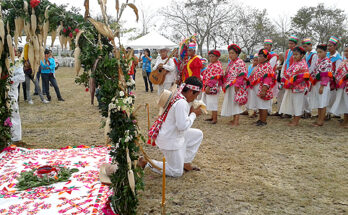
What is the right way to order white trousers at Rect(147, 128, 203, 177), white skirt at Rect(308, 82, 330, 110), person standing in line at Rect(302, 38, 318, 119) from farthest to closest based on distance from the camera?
1. person standing in line at Rect(302, 38, 318, 119)
2. white skirt at Rect(308, 82, 330, 110)
3. white trousers at Rect(147, 128, 203, 177)

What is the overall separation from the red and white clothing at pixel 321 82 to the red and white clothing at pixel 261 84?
3.13 ft

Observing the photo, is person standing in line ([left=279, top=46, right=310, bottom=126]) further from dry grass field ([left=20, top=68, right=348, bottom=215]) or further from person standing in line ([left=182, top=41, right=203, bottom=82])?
person standing in line ([left=182, top=41, right=203, bottom=82])

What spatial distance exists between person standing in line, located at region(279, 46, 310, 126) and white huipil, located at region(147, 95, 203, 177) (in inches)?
126

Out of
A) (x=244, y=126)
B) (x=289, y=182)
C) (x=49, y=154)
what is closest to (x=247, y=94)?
(x=244, y=126)

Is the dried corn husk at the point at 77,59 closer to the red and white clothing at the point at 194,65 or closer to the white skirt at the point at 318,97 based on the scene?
the red and white clothing at the point at 194,65

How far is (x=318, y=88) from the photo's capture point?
6344mm

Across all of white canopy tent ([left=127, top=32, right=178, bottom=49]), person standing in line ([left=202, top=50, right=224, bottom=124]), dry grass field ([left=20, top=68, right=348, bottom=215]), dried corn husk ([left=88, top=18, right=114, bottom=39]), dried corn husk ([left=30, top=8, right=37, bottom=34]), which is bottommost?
dry grass field ([left=20, top=68, right=348, bottom=215])

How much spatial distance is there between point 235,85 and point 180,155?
3.01 m

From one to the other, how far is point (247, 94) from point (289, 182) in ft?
9.92

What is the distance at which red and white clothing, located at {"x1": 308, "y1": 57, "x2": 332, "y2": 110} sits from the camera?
19.6 feet

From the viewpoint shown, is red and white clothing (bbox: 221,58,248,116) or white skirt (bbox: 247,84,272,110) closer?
red and white clothing (bbox: 221,58,248,116)

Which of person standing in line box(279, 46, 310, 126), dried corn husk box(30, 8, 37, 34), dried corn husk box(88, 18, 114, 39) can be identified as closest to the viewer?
dried corn husk box(88, 18, 114, 39)

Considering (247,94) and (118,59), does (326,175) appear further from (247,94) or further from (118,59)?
(118,59)

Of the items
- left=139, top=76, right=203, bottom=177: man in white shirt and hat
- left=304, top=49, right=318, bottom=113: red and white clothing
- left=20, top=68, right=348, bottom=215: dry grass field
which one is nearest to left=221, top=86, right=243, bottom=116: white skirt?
left=20, top=68, right=348, bottom=215: dry grass field
